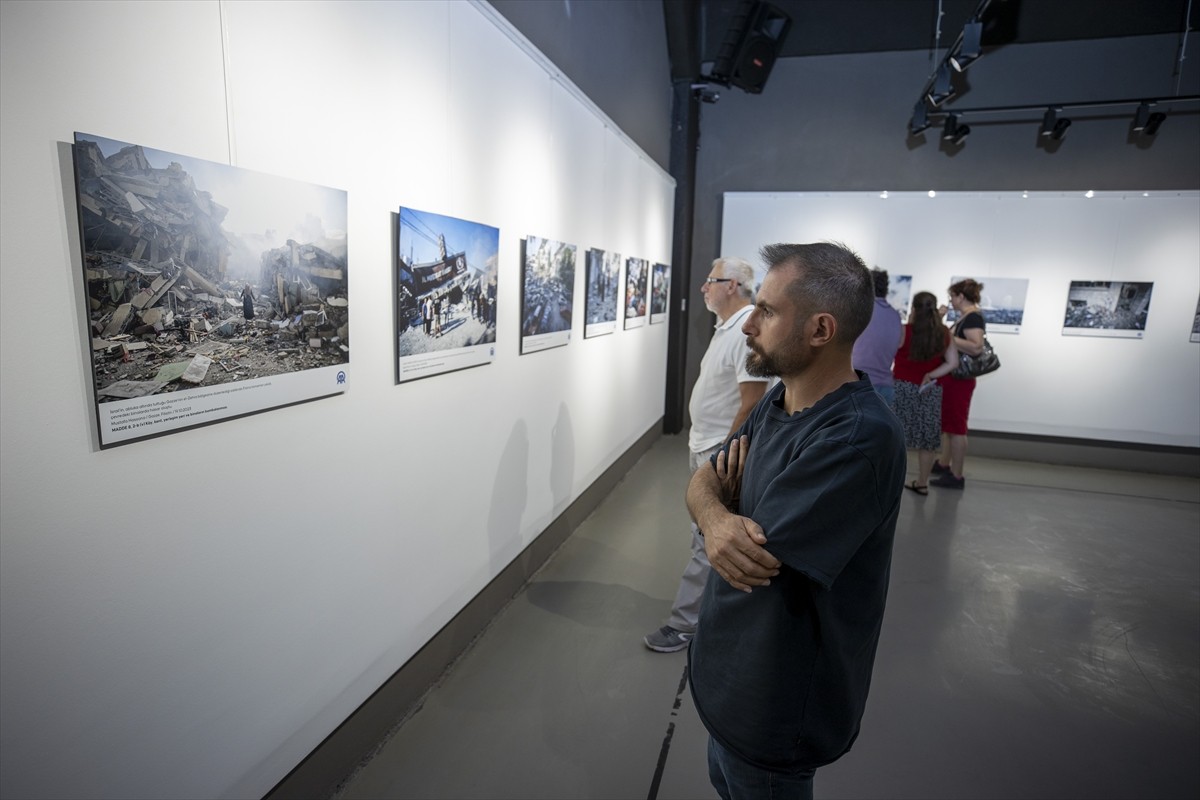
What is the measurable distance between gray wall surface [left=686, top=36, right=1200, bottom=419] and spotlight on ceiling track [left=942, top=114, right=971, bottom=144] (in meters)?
0.15

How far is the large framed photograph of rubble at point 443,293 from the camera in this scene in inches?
96.2

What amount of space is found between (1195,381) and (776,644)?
8.60m

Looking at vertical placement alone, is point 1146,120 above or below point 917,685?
above

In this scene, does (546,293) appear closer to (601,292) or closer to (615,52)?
(601,292)

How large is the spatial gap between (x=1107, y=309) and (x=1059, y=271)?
2.24 ft

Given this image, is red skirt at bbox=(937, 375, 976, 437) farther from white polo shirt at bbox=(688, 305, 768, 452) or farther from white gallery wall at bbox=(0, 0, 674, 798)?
white gallery wall at bbox=(0, 0, 674, 798)

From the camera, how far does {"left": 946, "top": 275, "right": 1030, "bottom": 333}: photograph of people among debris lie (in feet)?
24.0

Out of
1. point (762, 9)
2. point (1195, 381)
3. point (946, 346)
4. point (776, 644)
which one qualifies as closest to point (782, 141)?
point (762, 9)

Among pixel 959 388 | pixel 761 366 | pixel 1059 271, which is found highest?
pixel 1059 271

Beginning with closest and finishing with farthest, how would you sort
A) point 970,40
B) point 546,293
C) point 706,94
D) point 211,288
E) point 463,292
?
point 211,288, point 463,292, point 546,293, point 970,40, point 706,94

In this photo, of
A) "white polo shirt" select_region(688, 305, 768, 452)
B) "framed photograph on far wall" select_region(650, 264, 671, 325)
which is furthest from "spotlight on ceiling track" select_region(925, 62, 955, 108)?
"white polo shirt" select_region(688, 305, 768, 452)

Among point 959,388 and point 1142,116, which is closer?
point 959,388

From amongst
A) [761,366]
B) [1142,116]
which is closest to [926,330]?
[1142,116]

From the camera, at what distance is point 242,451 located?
1771 millimetres
